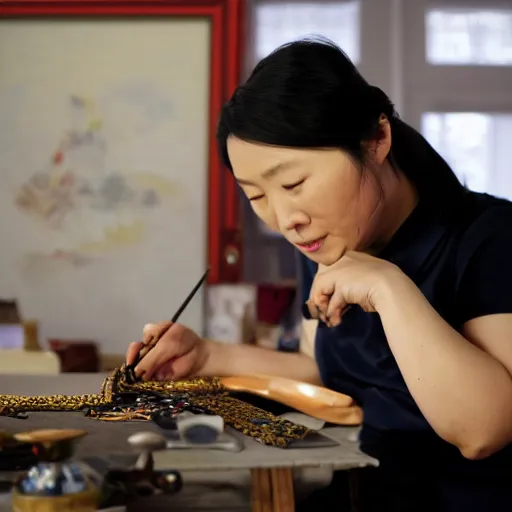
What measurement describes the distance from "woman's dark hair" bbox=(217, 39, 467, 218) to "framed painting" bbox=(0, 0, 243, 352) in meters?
0.86

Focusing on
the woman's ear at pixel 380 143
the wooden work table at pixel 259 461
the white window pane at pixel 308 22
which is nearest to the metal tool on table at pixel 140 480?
the wooden work table at pixel 259 461

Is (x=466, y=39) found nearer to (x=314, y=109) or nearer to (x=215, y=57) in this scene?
(x=215, y=57)

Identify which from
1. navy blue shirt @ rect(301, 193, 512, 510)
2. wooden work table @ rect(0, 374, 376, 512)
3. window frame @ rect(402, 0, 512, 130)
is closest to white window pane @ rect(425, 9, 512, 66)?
window frame @ rect(402, 0, 512, 130)

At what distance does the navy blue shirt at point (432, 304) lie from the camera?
28.1 inches

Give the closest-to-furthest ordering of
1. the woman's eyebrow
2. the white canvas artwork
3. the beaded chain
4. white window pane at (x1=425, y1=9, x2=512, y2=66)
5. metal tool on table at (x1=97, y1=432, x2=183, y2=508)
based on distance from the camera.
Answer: metal tool on table at (x1=97, y1=432, x2=183, y2=508)
the beaded chain
the woman's eyebrow
the white canvas artwork
white window pane at (x1=425, y1=9, x2=512, y2=66)

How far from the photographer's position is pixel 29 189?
165cm

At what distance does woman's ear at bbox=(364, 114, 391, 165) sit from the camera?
2.48ft

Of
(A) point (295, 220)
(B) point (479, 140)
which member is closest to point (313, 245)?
(A) point (295, 220)

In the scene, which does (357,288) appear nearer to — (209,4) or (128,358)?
(128,358)

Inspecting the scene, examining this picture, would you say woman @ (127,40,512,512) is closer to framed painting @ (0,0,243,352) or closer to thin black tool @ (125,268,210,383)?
thin black tool @ (125,268,210,383)

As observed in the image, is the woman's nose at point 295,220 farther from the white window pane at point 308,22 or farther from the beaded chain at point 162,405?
the white window pane at point 308,22

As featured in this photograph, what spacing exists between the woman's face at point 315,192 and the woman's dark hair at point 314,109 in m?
0.01

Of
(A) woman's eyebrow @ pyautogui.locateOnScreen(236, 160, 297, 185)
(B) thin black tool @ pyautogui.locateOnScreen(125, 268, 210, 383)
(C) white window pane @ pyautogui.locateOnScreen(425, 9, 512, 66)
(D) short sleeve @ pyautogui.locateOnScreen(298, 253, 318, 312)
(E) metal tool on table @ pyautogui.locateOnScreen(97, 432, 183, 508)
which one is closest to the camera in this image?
(E) metal tool on table @ pyautogui.locateOnScreen(97, 432, 183, 508)

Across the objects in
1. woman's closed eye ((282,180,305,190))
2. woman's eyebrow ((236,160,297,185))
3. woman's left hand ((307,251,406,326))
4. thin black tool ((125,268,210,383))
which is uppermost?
woman's eyebrow ((236,160,297,185))
